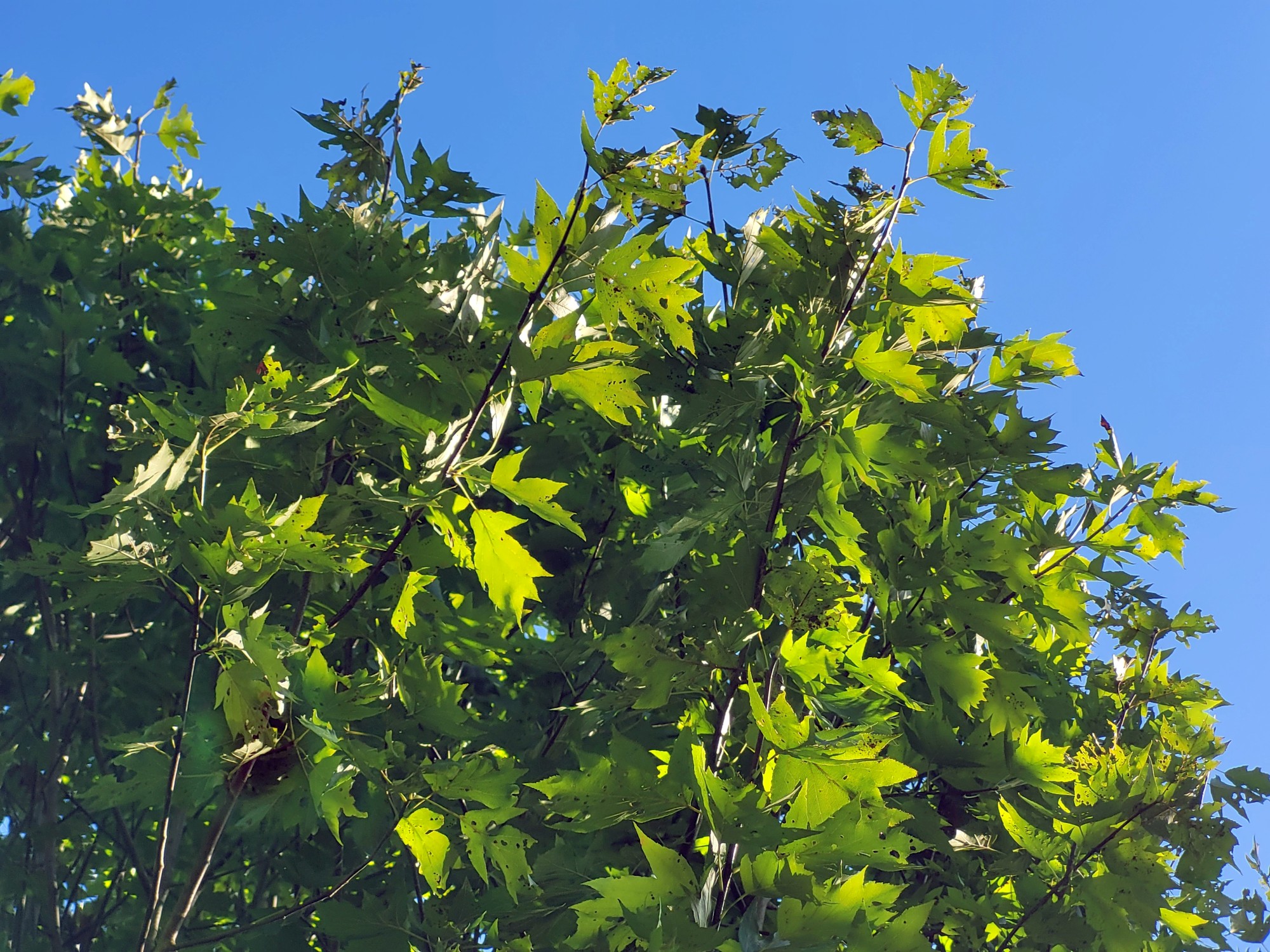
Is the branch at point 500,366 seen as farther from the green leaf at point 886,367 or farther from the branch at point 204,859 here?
the green leaf at point 886,367

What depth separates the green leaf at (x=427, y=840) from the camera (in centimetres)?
207

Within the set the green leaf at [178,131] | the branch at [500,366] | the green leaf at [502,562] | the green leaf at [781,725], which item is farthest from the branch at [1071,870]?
the green leaf at [178,131]

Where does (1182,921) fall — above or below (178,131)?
below

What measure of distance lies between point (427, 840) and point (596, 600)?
1.11 metres

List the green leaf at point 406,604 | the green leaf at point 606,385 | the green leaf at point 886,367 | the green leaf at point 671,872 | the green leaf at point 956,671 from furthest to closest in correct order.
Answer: the green leaf at point 956,671, the green leaf at point 406,604, the green leaf at point 886,367, the green leaf at point 606,385, the green leaf at point 671,872

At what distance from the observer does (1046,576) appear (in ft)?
8.51

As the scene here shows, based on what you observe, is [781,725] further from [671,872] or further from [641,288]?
[641,288]

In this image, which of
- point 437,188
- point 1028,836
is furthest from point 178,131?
point 1028,836

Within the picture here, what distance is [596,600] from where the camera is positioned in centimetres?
309

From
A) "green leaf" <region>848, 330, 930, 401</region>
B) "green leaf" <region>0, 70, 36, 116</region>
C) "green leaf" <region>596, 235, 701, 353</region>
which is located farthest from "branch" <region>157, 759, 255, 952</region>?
"green leaf" <region>0, 70, 36, 116</region>

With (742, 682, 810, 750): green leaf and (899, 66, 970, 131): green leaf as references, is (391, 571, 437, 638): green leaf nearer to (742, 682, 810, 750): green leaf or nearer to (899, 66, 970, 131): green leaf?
(742, 682, 810, 750): green leaf

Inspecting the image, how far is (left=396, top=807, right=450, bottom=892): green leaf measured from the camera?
2.07 metres

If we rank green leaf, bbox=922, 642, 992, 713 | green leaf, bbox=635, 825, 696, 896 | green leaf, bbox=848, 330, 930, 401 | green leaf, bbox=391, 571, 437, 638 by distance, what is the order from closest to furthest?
green leaf, bbox=635, 825, 696, 896 → green leaf, bbox=848, 330, 930, 401 → green leaf, bbox=391, 571, 437, 638 → green leaf, bbox=922, 642, 992, 713

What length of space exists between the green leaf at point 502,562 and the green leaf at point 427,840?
46cm
